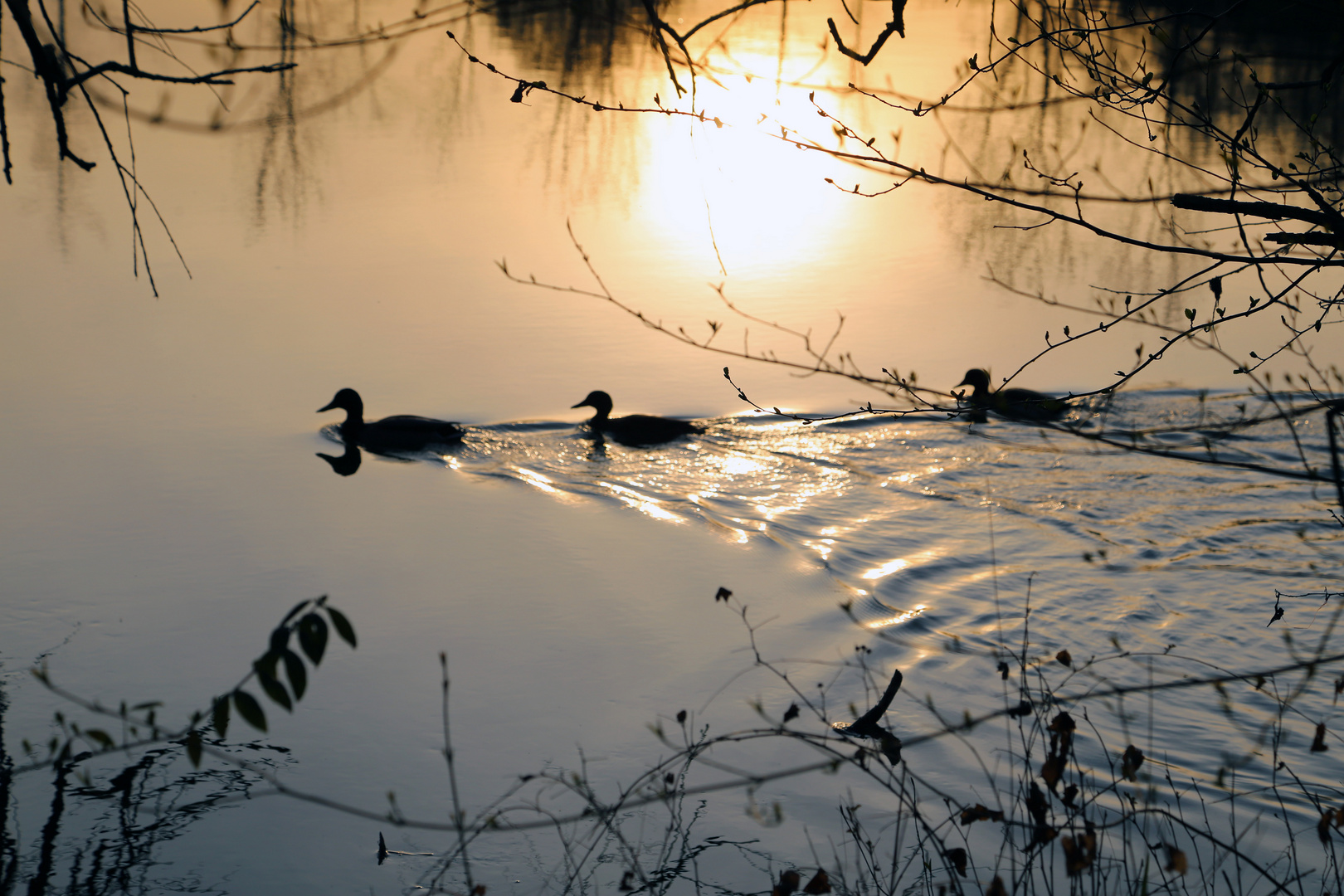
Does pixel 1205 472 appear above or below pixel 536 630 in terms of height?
above

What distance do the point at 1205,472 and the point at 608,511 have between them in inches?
157

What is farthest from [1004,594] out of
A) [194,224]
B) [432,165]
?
[432,165]

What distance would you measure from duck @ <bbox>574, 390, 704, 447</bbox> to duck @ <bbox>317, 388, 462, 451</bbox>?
1.01 meters

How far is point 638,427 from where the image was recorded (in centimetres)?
790

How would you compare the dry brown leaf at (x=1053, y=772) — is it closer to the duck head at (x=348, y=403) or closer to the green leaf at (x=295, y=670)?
the green leaf at (x=295, y=670)

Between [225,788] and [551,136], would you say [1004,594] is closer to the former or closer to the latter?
[225,788]

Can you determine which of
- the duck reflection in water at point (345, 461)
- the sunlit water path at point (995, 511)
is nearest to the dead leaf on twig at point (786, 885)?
the sunlit water path at point (995, 511)

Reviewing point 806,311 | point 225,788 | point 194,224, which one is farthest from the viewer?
point 194,224

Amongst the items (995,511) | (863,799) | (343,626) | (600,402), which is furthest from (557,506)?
(343,626)

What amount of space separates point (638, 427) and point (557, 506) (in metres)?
0.99

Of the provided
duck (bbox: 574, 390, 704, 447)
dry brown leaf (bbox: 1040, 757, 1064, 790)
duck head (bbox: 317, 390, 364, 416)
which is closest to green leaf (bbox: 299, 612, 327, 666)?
dry brown leaf (bbox: 1040, 757, 1064, 790)

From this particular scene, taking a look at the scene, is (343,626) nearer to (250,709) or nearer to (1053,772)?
(250,709)

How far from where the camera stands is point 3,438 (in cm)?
Answer: 726

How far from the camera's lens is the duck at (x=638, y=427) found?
7.91 meters
